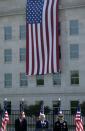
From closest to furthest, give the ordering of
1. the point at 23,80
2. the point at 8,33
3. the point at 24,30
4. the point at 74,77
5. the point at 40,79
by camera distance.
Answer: the point at 74,77 → the point at 40,79 → the point at 23,80 → the point at 24,30 → the point at 8,33

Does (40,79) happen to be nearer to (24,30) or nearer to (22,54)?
(22,54)

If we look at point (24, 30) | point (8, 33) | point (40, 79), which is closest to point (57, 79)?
point (40, 79)

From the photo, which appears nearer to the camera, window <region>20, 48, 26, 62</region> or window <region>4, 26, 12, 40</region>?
window <region>20, 48, 26, 62</region>

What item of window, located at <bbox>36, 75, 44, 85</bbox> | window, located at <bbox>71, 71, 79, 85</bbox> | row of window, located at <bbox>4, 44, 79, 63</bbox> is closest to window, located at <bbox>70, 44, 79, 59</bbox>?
row of window, located at <bbox>4, 44, 79, 63</bbox>

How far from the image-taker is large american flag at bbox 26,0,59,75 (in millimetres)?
60969

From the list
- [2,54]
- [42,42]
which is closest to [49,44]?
[42,42]

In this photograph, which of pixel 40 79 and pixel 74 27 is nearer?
pixel 74 27

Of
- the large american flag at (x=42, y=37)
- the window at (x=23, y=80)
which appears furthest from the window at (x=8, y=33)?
the window at (x=23, y=80)

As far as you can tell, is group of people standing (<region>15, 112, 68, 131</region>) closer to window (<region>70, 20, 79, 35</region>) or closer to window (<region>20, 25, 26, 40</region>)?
window (<region>70, 20, 79, 35</region>)

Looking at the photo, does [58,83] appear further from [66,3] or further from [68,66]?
[66,3]

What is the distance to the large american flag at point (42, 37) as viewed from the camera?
6097 centimetres

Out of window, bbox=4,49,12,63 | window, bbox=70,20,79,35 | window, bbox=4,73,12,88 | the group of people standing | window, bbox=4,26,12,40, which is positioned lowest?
window, bbox=4,73,12,88

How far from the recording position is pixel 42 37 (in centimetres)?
6081

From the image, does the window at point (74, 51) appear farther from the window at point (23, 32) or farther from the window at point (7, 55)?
the window at point (7, 55)
